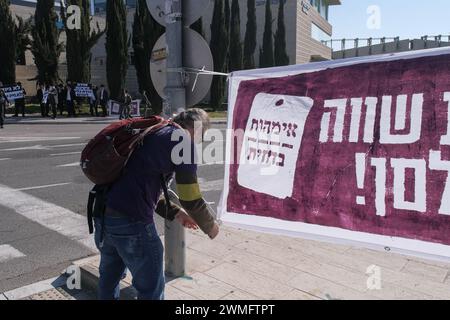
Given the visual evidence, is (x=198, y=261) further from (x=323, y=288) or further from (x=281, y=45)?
(x=281, y=45)

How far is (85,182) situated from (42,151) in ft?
15.9

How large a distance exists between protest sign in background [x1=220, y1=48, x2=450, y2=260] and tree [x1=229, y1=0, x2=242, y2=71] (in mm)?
33835

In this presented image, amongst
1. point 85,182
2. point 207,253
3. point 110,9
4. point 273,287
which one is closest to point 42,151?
point 85,182

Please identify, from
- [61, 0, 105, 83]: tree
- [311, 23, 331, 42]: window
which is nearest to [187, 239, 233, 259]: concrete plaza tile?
[61, 0, 105, 83]: tree

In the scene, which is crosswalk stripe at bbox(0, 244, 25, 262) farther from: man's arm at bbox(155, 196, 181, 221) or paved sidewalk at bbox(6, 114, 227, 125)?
paved sidewalk at bbox(6, 114, 227, 125)

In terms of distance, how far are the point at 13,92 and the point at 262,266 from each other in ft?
73.4

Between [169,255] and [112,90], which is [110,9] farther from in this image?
[169,255]

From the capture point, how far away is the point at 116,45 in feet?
96.8

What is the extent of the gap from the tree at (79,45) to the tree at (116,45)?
138cm

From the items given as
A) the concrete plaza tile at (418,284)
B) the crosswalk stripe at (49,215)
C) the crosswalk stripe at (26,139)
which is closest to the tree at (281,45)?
the crosswalk stripe at (26,139)

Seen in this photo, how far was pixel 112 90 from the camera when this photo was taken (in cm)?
3058

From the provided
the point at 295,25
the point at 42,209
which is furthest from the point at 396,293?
the point at 295,25

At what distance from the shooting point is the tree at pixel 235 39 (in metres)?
36.5
